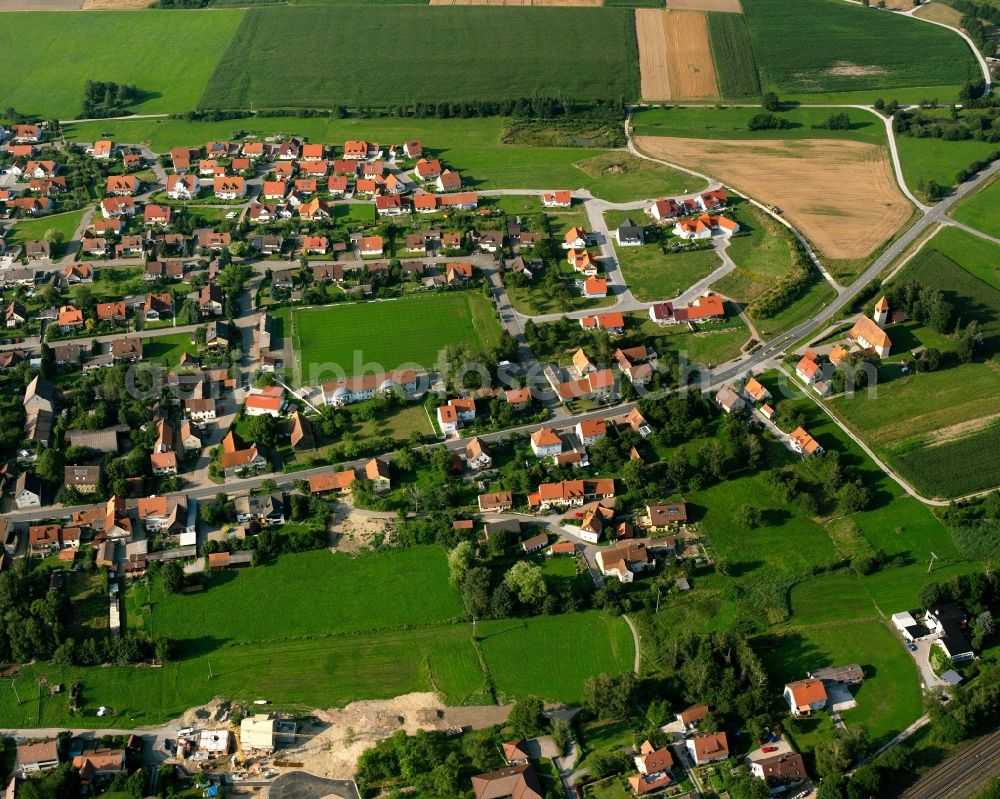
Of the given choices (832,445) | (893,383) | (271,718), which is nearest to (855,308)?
(893,383)

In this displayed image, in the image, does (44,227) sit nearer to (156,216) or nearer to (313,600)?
(156,216)

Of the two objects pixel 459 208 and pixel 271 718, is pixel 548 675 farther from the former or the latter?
pixel 459 208

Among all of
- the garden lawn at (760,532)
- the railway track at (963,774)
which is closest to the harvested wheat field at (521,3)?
the garden lawn at (760,532)

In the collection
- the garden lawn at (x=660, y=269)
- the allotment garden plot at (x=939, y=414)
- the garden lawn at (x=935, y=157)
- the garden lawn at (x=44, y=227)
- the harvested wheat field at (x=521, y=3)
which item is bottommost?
the allotment garden plot at (x=939, y=414)

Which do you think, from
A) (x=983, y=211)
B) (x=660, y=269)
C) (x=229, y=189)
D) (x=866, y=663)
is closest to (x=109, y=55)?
(x=229, y=189)

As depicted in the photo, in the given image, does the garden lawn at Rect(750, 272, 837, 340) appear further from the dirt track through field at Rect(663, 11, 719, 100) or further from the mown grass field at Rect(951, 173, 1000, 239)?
the dirt track through field at Rect(663, 11, 719, 100)

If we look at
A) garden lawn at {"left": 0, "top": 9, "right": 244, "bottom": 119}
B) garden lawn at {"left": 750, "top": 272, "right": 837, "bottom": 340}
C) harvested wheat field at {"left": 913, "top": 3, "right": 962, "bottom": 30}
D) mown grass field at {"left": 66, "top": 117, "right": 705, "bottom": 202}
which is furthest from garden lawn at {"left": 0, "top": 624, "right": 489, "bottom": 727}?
harvested wheat field at {"left": 913, "top": 3, "right": 962, "bottom": 30}

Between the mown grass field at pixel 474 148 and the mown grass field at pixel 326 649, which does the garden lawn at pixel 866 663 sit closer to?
the mown grass field at pixel 326 649
